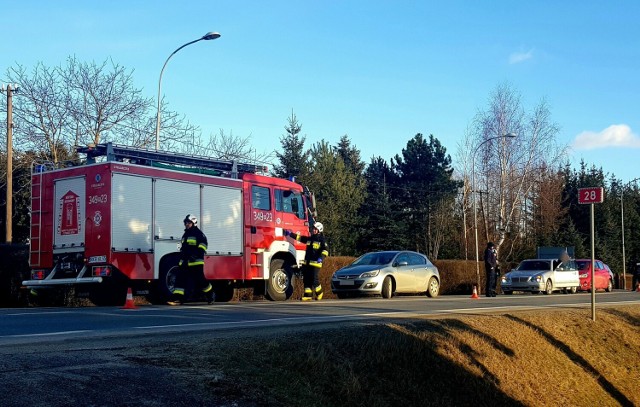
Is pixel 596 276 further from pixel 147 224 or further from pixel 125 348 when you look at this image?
pixel 125 348

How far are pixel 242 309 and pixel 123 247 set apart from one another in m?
3.38

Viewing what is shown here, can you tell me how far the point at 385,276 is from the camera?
68.9 feet

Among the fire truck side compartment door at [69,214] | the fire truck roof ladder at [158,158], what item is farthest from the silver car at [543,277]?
the fire truck side compartment door at [69,214]

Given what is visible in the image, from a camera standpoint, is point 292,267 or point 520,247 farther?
point 520,247

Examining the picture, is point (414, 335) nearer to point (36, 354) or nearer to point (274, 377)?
point (274, 377)

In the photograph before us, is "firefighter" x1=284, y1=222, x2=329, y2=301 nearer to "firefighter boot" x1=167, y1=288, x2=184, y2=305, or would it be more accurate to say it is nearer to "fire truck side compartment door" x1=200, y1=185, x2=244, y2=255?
"fire truck side compartment door" x1=200, y1=185, x2=244, y2=255

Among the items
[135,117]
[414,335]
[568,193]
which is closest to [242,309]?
[414,335]

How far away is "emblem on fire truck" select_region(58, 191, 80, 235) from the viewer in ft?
55.4

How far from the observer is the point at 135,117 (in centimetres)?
3562

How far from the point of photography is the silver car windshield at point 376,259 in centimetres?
2172

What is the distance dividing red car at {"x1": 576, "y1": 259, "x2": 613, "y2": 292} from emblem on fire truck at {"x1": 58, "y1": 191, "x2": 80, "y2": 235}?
2470 cm

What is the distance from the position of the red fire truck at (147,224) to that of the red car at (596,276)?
18687mm

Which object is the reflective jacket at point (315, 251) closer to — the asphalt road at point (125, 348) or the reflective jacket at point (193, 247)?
the reflective jacket at point (193, 247)

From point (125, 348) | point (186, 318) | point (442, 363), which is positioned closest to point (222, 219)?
point (186, 318)
